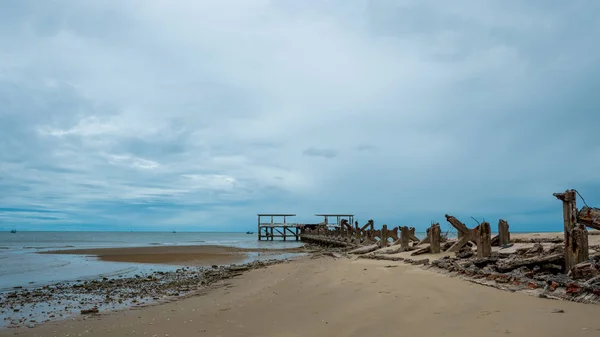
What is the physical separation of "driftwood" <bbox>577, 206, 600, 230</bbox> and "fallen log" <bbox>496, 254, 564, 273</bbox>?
81cm

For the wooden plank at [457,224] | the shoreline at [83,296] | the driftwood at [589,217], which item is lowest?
the shoreline at [83,296]

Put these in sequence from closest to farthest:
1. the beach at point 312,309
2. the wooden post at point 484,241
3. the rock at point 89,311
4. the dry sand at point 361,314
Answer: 1. the dry sand at point 361,314
2. the beach at point 312,309
3. the rock at point 89,311
4. the wooden post at point 484,241

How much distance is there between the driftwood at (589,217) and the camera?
787 cm

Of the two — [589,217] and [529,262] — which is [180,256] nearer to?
[529,262]

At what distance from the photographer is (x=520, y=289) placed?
288 inches

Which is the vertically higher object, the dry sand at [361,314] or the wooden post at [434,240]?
the wooden post at [434,240]

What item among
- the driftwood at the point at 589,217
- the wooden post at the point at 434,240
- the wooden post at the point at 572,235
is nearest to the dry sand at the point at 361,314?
the wooden post at the point at 572,235

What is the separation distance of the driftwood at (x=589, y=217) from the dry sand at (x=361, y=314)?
7.75 feet

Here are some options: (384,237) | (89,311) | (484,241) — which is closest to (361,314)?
(484,241)

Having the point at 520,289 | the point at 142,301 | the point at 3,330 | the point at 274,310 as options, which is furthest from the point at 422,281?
the point at 3,330

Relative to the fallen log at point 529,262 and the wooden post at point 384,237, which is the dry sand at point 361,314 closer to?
the fallen log at point 529,262

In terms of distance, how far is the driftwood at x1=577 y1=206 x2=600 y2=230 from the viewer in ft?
25.8

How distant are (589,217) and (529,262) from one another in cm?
144

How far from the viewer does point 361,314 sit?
269 inches
